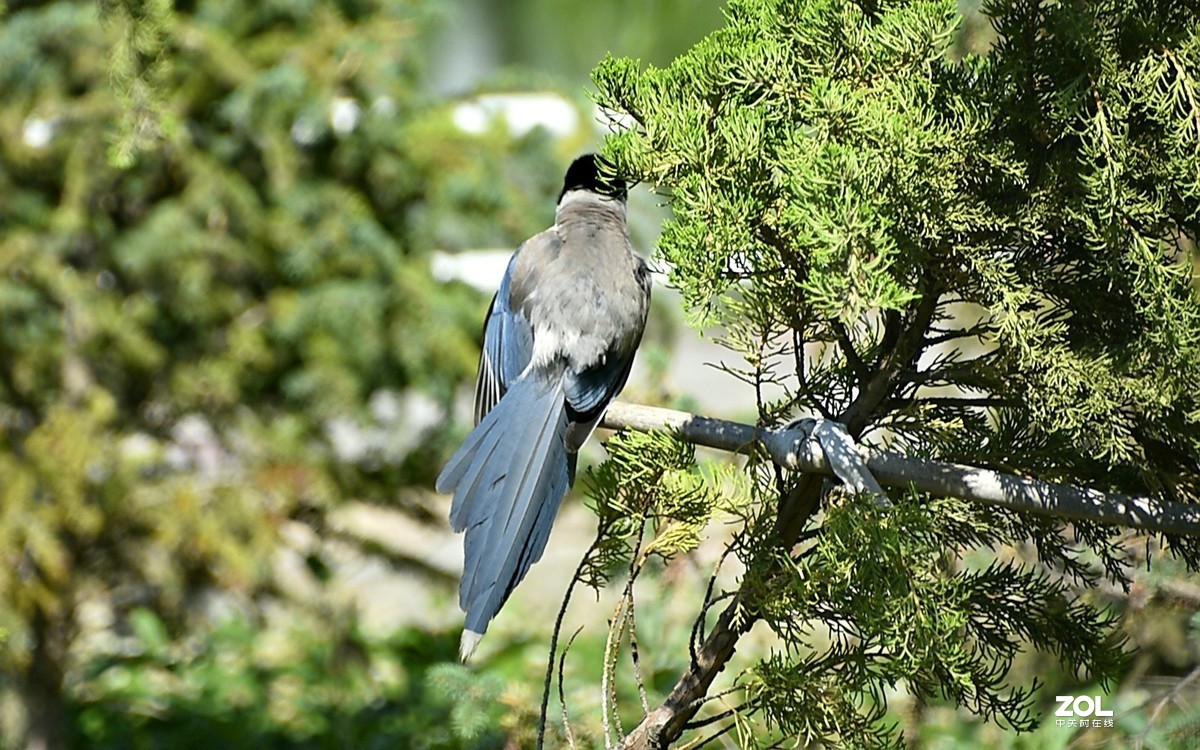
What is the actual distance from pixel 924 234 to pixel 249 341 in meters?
2.68

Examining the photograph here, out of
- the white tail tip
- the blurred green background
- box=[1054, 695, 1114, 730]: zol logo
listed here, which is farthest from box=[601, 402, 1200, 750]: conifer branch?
the blurred green background

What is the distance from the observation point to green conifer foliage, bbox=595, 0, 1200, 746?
1262 mm

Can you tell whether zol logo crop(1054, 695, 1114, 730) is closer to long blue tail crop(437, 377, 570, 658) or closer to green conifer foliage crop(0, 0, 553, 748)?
long blue tail crop(437, 377, 570, 658)

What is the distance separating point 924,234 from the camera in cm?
131

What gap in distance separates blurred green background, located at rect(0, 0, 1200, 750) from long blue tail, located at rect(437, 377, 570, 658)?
59.1 inches

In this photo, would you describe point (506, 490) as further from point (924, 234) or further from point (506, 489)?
point (924, 234)

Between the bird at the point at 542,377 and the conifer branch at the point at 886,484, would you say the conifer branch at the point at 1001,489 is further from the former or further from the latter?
the bird at the point at 542,377

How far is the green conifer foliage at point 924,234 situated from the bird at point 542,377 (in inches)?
7.4

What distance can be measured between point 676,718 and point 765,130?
0.69 metres

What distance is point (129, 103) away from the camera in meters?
1.89

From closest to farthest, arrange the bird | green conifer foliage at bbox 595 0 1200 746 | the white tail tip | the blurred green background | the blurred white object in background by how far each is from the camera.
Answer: green conifer foliage at bbox 595 0 1200 746 → the white tail tip → the bird → the blurred green background → the blurred white object in background

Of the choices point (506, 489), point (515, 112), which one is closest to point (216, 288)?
point (515, 112)

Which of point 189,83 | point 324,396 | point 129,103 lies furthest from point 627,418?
point 189,83

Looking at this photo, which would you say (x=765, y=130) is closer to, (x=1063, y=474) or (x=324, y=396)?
(x=1063, y=474)
